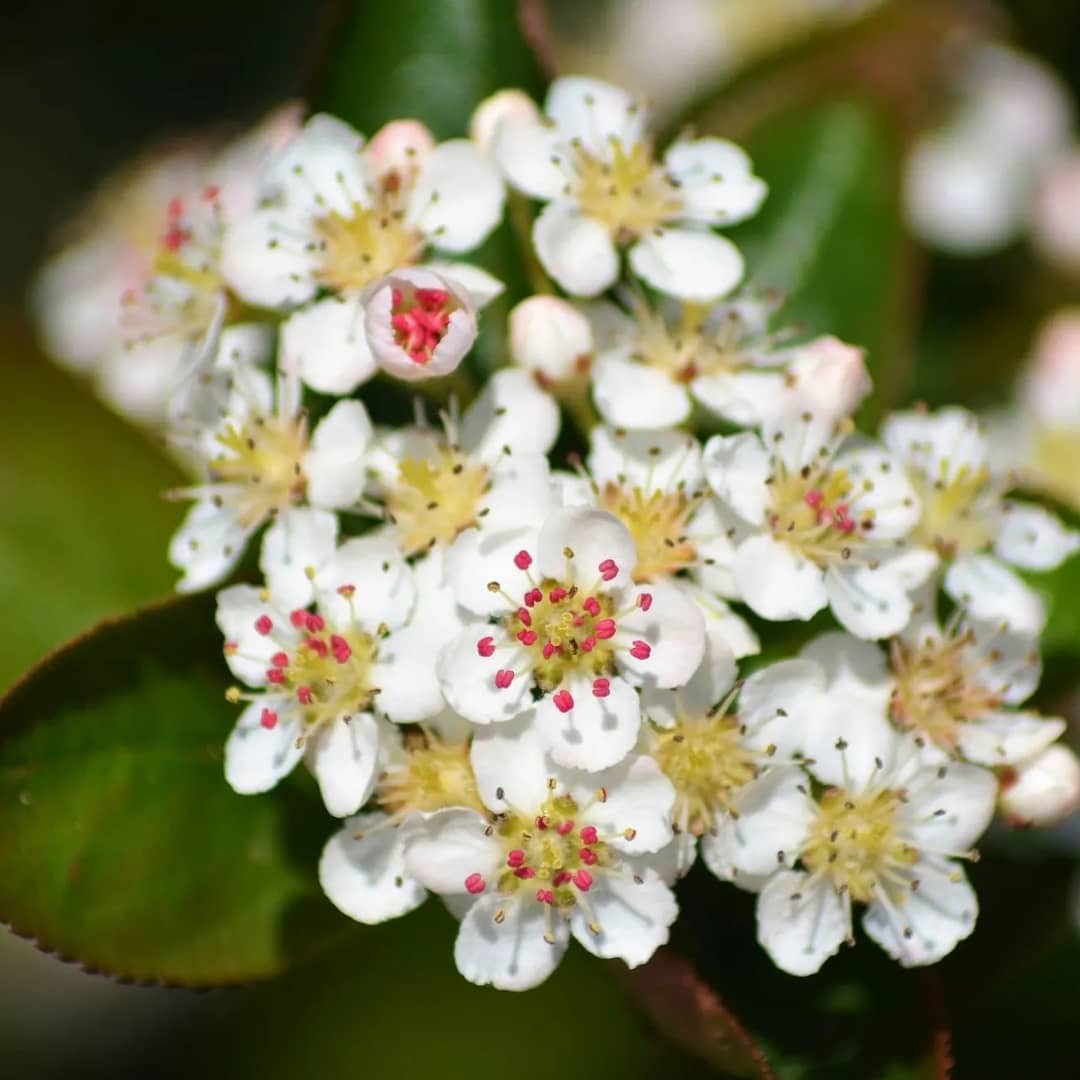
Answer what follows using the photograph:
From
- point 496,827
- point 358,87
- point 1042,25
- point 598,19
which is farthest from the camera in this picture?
point 598,19

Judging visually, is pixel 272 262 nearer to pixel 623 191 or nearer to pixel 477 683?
pixel 623 191

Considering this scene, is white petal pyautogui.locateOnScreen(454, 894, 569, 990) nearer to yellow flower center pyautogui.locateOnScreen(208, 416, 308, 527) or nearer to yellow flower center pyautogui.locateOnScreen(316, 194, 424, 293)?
yellow flower center pyautogui.locateOnScreen(208, 416, 308, 527)

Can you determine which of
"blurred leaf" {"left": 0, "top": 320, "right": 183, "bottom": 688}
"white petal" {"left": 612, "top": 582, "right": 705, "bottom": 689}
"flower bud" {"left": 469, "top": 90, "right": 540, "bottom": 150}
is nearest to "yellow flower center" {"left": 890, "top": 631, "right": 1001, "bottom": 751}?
"white petal" {"left": 612, "top": 582, "right": 705, "bottom": 689}

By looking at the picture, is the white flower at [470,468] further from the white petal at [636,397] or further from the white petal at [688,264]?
the white petal at [688,264]

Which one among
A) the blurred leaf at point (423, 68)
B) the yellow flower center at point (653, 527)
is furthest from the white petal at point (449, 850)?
the blurred leaf at point (423, 68)

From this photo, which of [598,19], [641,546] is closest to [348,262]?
[641,546]

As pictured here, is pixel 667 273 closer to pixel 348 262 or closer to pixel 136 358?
pixel 348 262

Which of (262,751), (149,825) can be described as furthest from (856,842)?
(149,825)
